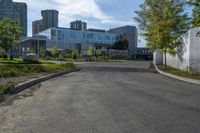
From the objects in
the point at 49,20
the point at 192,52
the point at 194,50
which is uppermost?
the point at 49,20

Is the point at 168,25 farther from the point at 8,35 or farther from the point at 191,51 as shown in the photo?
the point at 8,35

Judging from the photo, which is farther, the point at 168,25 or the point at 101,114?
the point at 168,25

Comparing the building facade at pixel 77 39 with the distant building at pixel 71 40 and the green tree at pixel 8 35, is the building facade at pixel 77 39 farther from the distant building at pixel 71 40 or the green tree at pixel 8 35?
the green tree at pixel 8 35

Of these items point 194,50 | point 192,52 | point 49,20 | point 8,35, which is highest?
Answer: point 49,20

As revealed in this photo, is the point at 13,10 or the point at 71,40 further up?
the point at 13,10

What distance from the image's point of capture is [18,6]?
151000mm

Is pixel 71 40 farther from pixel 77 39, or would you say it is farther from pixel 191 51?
pixel 191 51

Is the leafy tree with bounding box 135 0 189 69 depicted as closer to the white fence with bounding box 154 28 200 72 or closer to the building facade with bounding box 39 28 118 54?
the white fence with bounding box 154 28 200 72

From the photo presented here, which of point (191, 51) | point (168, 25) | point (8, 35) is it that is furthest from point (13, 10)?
point (191, 51)

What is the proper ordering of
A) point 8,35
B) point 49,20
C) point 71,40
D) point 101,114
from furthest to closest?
point 49,20, point 71,40, point 8,35, point 101,114

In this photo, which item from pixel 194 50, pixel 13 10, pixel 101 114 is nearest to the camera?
pixel 101 114

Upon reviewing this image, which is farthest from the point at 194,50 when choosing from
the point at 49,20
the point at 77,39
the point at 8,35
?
the point at 49,20

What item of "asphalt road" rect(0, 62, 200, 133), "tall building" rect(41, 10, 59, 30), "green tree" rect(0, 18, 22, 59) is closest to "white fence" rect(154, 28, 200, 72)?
"asphalt road" rect(0, 62, 200, 133)

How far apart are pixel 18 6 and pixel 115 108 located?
147 meters
